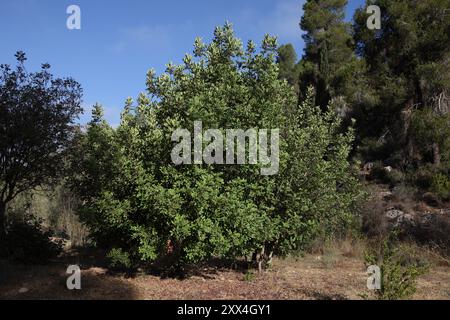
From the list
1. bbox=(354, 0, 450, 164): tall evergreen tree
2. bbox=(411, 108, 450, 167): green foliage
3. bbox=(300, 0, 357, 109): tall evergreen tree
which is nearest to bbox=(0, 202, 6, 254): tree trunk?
bbox=(411, 108, 450, 167): green foliage

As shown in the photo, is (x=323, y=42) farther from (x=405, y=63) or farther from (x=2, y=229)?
(x=2, y=229)

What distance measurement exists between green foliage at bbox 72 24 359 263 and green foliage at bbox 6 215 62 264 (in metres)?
1.60

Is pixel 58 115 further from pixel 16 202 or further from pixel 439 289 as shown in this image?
pixel 439 289

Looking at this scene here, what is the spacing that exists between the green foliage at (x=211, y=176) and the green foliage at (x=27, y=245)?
1.60m

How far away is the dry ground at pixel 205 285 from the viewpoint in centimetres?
703

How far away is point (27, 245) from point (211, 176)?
4.76 m

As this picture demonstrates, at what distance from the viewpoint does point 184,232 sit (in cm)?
670

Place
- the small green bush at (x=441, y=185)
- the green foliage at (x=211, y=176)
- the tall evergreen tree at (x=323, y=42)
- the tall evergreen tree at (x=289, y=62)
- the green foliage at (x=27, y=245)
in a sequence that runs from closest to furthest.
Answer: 1. the green foliage at (x=211, y=176)
2. the green foliage at (x=27, y=245)
3. the small green bush at (x=441, y=185)
4. the tall evergreen tree at (x=323, y=42)
5. the tall evergreen tree at (x=289, y=62)

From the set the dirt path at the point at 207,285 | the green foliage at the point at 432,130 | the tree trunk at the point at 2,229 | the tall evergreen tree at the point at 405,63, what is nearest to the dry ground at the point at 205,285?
the dirt path at the point at 207,285

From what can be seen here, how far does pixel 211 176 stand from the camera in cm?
684

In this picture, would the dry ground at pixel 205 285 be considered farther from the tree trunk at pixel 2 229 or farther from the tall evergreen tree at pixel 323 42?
the tall evergreen tree at pixel 323 42

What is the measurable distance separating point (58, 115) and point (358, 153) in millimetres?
13384

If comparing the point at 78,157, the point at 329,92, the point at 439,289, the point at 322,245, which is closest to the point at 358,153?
the point at 329,92

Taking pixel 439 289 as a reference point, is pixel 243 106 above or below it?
above
